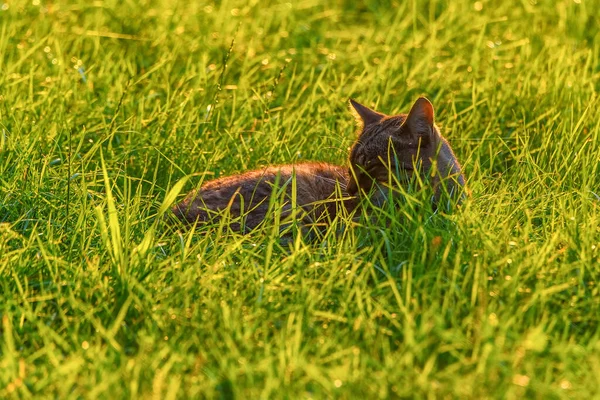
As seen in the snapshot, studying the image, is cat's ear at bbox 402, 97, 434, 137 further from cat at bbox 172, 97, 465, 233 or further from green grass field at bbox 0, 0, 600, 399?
green grass field at bbox 0, 0, 600, 399

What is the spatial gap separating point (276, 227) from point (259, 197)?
2.08ft

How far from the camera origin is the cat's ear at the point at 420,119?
437cm

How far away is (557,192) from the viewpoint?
440cm

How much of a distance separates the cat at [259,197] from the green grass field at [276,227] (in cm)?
10

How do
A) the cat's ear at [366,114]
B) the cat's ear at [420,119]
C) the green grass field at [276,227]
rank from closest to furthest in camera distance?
1. the green grass field at [276,227]
2. the cat's ear at [420,119]
3. the cat's ear at [366,114]

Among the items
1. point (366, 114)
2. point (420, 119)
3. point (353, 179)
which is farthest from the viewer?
point (366, 114)

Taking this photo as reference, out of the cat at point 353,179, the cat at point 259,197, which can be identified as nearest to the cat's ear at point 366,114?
the cat at point 353,179

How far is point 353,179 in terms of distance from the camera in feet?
15.0

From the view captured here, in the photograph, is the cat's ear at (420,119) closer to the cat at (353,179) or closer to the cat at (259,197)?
the cat at (353,179)

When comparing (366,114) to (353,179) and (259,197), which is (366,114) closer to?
(353,179)

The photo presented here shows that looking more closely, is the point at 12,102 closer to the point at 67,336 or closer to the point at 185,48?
the point at 185,48

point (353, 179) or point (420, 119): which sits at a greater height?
point (420, 119)

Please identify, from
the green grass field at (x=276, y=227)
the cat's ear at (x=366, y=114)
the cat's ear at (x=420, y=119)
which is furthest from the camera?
the cat's ear at (x=366, y=114)

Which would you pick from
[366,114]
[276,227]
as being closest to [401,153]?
[366,114]
